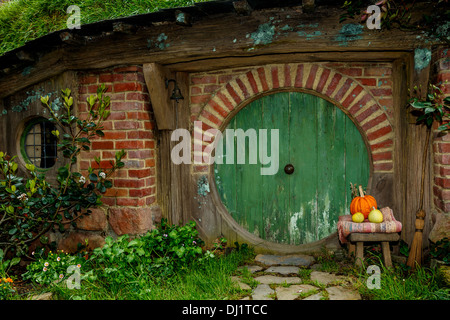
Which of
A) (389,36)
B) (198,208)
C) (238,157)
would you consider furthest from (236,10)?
(198,208)

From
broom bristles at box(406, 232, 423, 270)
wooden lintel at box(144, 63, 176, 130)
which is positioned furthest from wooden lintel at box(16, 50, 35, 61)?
broom bristles at box(406, 232, 423, 270)

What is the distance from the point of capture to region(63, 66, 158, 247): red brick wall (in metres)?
3.36

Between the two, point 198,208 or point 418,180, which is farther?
point 198,208

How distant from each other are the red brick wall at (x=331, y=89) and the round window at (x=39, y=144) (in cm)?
171

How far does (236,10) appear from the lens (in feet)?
9.07

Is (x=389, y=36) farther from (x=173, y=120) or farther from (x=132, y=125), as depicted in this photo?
(x=132, y=125)

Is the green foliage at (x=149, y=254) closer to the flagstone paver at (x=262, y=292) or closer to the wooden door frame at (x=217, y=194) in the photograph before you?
the wooden door frame at (x=217, y=194)

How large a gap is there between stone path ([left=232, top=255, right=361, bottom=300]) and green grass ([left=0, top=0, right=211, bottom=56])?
9.59ft

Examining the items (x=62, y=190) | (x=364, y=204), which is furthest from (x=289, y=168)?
(x=62, y=190)

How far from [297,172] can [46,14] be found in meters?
3.84

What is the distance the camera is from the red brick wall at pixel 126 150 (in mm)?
3357

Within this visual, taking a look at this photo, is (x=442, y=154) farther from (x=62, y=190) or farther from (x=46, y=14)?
(x=46, y=14)

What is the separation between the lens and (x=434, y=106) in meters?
2.66

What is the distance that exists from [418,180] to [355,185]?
58 cm
